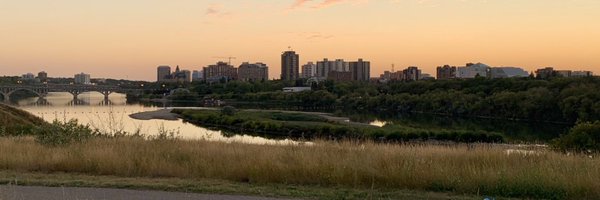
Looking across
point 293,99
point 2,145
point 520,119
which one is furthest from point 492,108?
point 2,145

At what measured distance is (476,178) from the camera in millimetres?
9445

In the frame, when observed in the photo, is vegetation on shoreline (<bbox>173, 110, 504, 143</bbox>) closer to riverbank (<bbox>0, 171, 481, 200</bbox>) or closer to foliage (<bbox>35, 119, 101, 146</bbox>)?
foliage (<bbox>35, 119, 101, 146</bbox>)

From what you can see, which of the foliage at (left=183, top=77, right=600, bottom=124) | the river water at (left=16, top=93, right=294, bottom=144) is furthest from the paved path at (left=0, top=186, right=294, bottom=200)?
the foliage at (left=183, top=77, right=600, bottom=124)

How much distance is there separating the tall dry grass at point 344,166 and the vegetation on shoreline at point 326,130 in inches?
1168

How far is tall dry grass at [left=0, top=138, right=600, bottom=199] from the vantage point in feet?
30.2

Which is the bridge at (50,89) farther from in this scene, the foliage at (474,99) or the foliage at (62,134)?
the foliage at (62,134)

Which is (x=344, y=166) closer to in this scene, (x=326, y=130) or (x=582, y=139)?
(x=582, y=139)

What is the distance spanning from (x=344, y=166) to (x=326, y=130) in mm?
53815

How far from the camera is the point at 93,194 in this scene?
8719mm

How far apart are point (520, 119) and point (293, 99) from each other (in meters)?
67.6


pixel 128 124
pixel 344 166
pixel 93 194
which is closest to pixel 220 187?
pixel 93 194

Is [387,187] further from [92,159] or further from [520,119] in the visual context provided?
[520,119]

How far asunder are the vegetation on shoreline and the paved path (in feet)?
109

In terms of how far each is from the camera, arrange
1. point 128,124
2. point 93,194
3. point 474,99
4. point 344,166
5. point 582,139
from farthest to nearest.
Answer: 1. point 474,99
2. point 128,124
3. point 582,139
4. point 344,166
5. point 93,194
